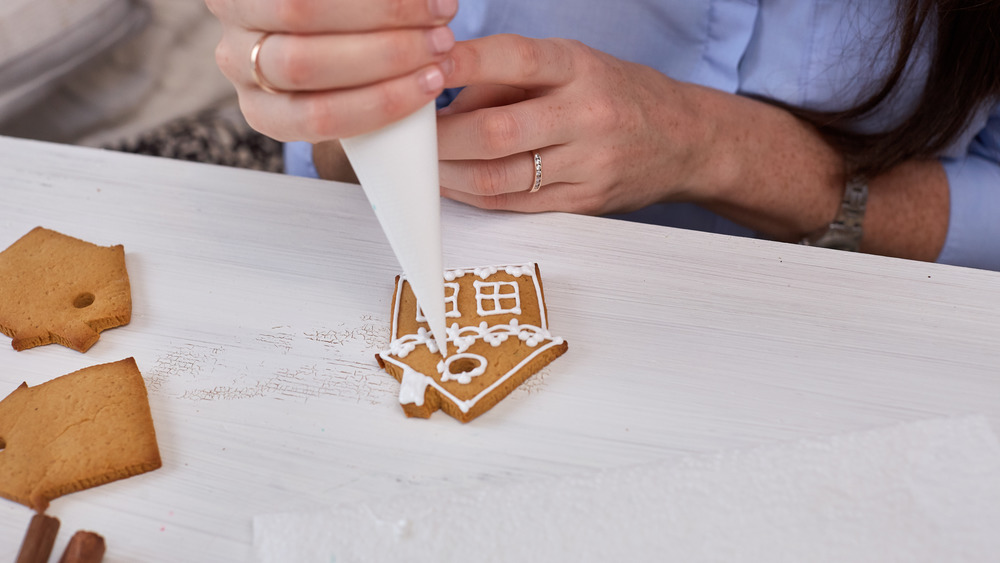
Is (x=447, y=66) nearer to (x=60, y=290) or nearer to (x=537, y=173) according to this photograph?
(x=537, y=173)

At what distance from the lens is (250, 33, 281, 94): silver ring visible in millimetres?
540

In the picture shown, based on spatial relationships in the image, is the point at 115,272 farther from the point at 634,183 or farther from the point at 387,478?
the point at 634,183

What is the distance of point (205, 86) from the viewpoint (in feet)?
5.30

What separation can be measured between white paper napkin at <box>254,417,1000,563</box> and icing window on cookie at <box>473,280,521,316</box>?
19 centimetres

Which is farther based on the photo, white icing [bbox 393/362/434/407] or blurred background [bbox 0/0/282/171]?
blurred background [bbox 0/0/282/171]

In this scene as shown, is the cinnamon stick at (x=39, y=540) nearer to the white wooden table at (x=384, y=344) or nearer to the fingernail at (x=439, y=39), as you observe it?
the white wooden table at (x=384, y=344)

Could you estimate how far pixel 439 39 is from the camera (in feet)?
1.79

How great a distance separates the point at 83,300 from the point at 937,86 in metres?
1.06

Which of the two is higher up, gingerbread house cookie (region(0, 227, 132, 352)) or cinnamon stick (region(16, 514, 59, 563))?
gingerbread house cookie (region(0, 227, 132, 352))

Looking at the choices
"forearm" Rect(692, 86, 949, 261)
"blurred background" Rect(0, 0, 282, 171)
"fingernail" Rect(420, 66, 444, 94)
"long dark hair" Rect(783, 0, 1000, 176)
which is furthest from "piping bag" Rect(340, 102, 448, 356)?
"blurred background" Rect(0, 0, 282, 171)

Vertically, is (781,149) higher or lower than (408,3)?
lower

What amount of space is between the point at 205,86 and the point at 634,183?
1190mm

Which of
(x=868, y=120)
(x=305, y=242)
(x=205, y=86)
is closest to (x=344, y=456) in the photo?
(x=305, y=242)

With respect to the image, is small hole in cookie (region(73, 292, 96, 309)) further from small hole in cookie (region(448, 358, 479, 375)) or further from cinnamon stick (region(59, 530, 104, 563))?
small hole in cookie (region(448, 358, 479, 375))
